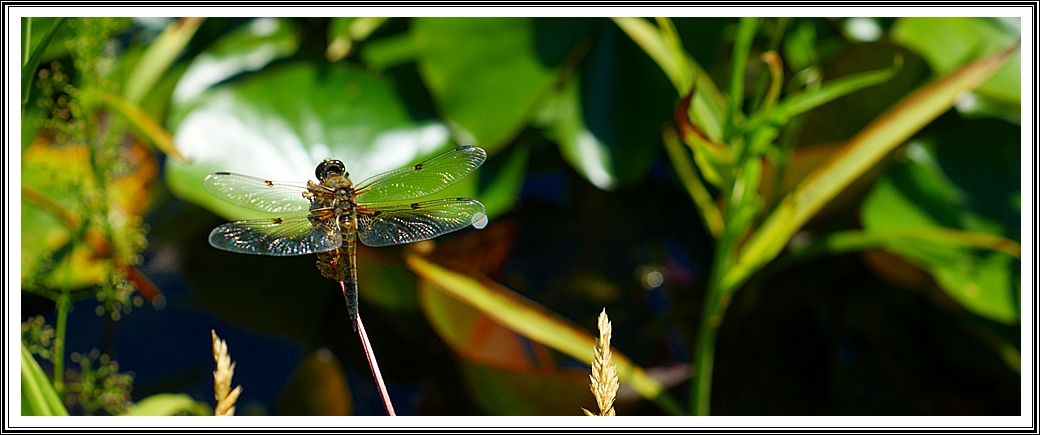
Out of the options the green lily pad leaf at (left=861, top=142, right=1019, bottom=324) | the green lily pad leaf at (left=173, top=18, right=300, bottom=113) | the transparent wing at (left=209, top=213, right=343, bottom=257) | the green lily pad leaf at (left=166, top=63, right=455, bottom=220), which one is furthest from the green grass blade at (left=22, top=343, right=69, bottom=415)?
the green lily pad leaf at (left=861, top=142, right=1019, bottom=324)

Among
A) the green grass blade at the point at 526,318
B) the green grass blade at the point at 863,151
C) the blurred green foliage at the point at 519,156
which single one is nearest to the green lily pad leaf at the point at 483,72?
the blurred green foliage at the point at 519,156

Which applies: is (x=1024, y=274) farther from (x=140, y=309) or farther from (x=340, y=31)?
(x=140, y=309)

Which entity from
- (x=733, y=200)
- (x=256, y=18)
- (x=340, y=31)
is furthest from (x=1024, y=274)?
(x=256, y=18)

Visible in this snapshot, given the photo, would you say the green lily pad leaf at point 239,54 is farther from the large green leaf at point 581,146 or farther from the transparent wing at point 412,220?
the transparent wing at point 412,220

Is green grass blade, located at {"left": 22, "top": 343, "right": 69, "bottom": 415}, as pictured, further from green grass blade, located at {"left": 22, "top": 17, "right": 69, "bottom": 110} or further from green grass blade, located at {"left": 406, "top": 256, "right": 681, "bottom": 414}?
green grass blade, located at {"left": 406, "top": 256, "right": 681, "bottom": 414}

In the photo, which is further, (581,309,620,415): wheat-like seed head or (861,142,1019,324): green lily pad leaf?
(861,142,1019,324): green lily pad leaf

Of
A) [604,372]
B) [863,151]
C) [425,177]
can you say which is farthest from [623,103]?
[604,372]
